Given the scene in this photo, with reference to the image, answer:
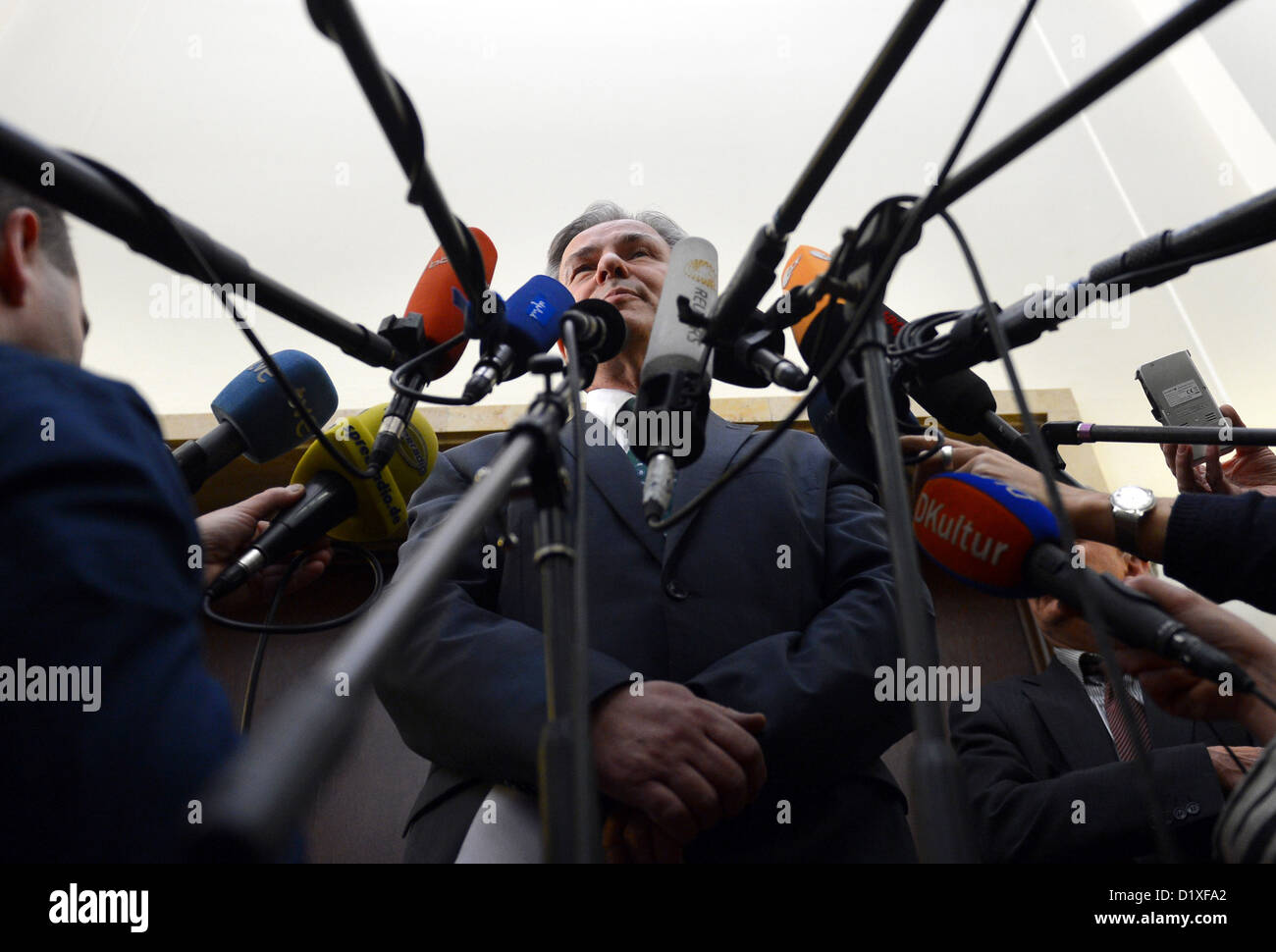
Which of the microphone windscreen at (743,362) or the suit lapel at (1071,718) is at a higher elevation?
the microphone windscreen at (743,362)

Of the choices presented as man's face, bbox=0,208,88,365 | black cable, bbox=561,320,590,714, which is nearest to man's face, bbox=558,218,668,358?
black cable, bbox=561,320,590,714

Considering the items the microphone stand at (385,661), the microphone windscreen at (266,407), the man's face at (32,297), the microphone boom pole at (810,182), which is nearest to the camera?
the microphone stand at (385,661)

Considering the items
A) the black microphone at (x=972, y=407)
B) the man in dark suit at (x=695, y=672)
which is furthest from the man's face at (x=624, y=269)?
the black microphone at (x=972, y=407)

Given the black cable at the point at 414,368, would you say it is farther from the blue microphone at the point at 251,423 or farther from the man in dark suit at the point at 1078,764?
the man in dark suit at the point at 1078,764

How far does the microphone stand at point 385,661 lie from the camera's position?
24 centimetres

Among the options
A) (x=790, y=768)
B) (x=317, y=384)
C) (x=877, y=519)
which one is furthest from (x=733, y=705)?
(x=317, y=384)

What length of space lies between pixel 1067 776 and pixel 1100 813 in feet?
0.23

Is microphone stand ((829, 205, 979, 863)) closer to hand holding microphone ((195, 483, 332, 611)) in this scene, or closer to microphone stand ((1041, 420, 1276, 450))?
microphone stand ((1041, 420, 1276, 450))

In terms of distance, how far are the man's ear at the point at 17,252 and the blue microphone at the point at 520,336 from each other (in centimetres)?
33

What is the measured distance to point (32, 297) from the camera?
2.16 feet

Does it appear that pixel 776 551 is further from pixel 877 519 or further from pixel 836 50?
pixel 836 50

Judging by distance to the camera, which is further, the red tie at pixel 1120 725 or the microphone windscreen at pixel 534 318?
the red tie at pixel 1120 725

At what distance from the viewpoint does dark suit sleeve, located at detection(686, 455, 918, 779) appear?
2.69ft
